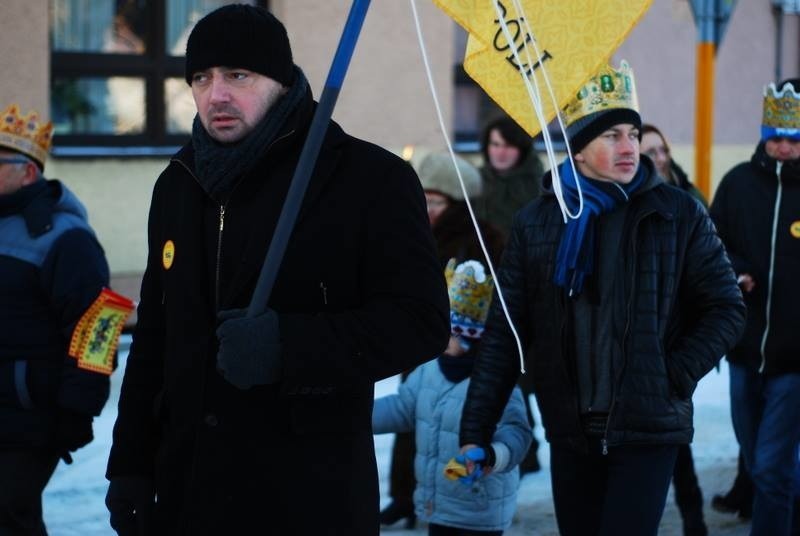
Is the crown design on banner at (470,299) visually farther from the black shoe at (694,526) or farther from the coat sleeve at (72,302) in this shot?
the black shoe at (694,526)

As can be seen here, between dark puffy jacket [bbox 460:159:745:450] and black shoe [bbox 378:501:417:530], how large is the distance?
6.75ft

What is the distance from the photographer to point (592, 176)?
470cm

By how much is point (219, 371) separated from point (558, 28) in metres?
1.25

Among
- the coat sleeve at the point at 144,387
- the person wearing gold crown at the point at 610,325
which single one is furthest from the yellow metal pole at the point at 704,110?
the coat sleeve at the point at 144,387

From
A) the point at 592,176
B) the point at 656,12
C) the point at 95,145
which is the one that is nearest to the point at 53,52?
the point at 95,145

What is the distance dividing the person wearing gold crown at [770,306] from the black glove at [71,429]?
2.61 m

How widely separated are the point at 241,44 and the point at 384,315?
640 mm

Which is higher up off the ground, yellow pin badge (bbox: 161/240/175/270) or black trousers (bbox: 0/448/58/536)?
yellow pin badge (bbox: 161/240/175/270)

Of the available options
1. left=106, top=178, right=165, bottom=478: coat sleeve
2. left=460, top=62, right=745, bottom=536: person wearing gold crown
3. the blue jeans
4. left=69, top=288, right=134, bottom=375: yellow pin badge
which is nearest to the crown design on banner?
left=460, top=62, right=745, bottom=536: person wearing gold crown

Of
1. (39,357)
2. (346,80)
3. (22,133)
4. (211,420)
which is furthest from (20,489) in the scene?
(346,80)

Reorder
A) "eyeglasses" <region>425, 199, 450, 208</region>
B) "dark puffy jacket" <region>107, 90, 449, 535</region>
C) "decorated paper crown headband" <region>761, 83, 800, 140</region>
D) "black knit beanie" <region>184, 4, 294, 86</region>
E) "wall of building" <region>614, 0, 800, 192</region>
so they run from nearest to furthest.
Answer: "dark puffy jacket" <region>107, 90, 449, 535</region> → "black knit beanie" <region>184, 4, 294, 86</region> → "decorated paper crown headband" <region>761, 83, 800, 140</region> → "eyeglasses" <region>425, 199, 450, 208</region> → "wall of building" <region>614, 0, 800, 192</region>

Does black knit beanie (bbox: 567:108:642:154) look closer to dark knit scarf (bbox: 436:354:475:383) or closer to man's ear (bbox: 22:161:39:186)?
dark knit scarf (bbox: 436:354:475:383)

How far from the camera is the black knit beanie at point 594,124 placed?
4703 millimetres

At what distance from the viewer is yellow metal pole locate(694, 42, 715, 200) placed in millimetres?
10992
